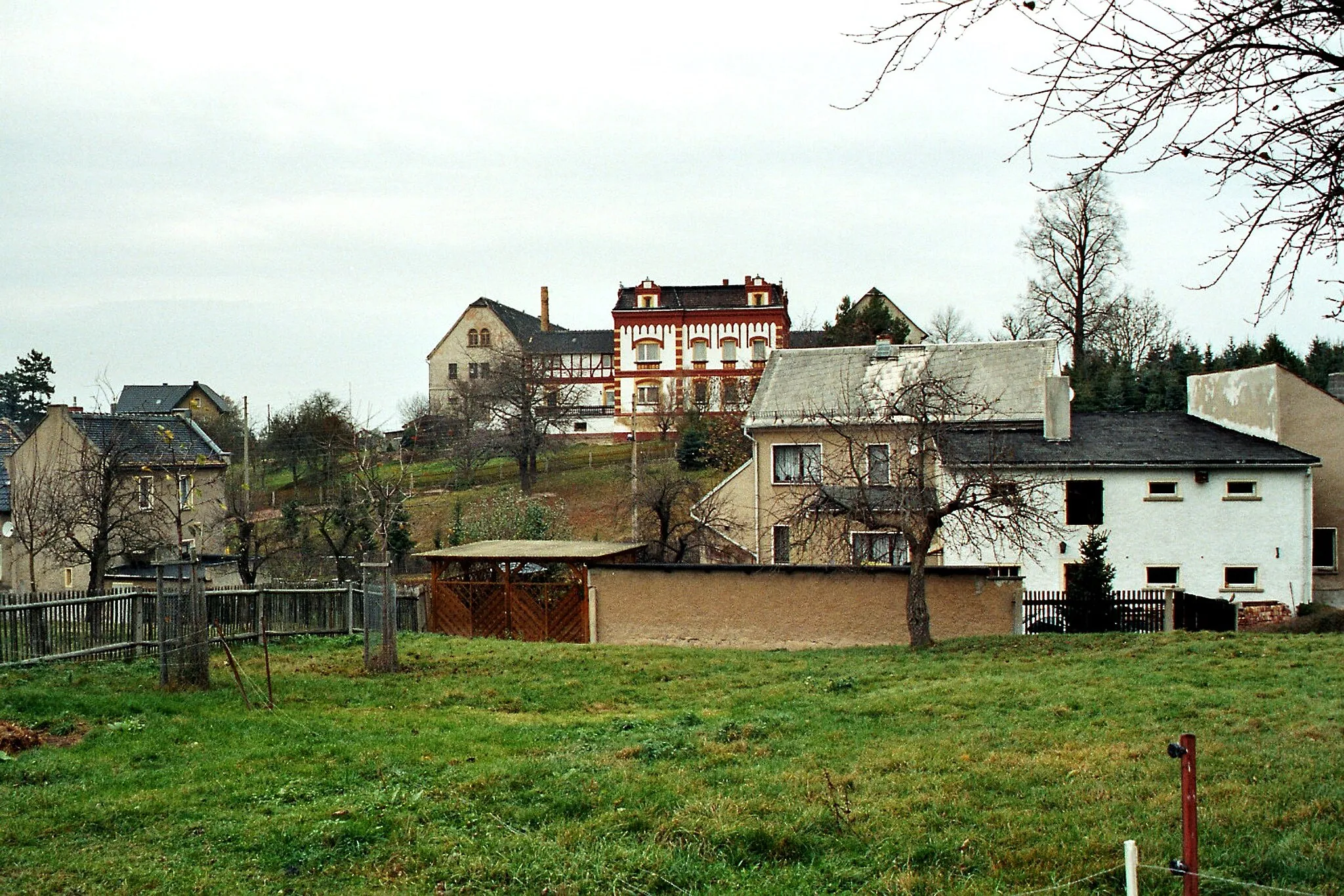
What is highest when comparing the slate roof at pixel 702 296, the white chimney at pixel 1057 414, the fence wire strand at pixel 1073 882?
the slate roof at pixel 702 296

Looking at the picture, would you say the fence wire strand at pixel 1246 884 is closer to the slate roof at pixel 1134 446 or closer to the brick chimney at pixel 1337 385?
the slate roof at pixel 1134 446

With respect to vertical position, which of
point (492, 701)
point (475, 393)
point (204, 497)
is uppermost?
point (475, 393)

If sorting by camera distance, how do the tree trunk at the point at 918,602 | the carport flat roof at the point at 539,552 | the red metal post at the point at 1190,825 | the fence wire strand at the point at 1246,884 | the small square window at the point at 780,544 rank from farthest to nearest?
the small square window at the point at 780,544
the carport flat roof at the point at 539,552
the tree trunk at the point at 918,602
the fence wire strand at the point at 1246,884
the red metal post at the point at 1190,825

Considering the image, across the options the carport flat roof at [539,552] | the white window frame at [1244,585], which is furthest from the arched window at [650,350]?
the white window frame at [1244,585]

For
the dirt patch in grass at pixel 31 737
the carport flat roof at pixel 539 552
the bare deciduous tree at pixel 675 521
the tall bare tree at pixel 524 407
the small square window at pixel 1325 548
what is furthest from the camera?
the tall bare tree at pixel 524 407

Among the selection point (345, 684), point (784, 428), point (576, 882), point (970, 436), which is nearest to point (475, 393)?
point (784, 428)

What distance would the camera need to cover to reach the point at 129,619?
19.5 m

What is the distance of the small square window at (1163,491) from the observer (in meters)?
30.5

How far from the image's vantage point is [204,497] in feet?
147

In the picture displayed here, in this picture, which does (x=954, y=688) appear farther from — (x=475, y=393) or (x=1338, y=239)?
(x=475, y=393)

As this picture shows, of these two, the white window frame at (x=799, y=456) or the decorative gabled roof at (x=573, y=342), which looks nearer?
the white window frame at (x=799, y=456)

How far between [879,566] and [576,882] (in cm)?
1895

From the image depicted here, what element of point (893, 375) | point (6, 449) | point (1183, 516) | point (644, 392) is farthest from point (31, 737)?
point (644, 392)

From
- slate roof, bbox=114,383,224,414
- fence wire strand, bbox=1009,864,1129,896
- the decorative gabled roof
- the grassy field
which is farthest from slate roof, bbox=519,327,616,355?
fence wire strand, bbox=1009,864,1129,896
